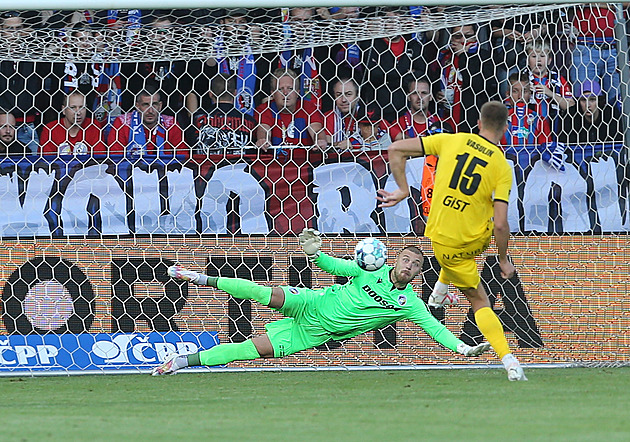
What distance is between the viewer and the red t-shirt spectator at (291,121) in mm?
8203

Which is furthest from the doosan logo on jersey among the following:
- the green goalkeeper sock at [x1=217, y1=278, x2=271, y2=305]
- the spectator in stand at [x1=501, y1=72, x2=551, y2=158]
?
the spectator in stand at [x1=501, y1=72, x2=551, y2=158]

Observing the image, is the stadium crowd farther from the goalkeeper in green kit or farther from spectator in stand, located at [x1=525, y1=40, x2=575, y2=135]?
the goalkeeper in green kit

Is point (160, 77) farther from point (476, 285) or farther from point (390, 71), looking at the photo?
point (476, 285)

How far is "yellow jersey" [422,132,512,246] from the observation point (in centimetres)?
614

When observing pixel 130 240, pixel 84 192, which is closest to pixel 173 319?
pixel 130 240

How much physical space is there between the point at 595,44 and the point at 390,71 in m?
1.67

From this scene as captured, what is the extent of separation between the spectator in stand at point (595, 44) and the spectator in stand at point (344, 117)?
1809 mm

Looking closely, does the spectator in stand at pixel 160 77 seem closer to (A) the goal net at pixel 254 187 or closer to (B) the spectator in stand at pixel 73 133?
(A) the goal net at pixel 254 187

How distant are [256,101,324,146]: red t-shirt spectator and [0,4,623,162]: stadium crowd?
1cm

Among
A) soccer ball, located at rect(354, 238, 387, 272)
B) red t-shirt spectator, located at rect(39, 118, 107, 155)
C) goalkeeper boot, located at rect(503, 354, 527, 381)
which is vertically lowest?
goalkeeper boot, located at rect(503, 354, 527, 381)

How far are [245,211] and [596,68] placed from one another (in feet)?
10.0

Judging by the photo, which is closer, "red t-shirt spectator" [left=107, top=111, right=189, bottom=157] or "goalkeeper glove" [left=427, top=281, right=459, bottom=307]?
"goalkeeper glove" [left=427, top=281, right=459, bottom=307]

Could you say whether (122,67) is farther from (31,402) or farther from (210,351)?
(31,402)

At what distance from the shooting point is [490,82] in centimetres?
843
